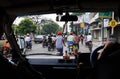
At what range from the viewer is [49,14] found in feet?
15.8

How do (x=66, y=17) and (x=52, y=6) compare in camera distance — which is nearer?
(x=52, y=6)

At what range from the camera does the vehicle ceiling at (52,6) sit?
4170 millimetres

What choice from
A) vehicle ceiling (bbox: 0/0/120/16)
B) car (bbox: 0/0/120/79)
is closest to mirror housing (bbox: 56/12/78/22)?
car (bbox: 0/0/120/79)

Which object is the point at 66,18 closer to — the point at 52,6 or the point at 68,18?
the point at 68,18

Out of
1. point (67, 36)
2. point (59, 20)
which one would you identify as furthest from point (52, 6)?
point (67, 36)

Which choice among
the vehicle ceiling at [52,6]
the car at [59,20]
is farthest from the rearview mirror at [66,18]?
the vehicle ceiling at [52,6]

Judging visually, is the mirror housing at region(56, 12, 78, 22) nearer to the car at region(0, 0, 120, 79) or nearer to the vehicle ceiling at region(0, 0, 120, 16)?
the car at region(0, 0, 120, 79)

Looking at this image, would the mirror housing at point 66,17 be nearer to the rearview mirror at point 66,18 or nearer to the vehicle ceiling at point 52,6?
the rearview mirror at point 66,18

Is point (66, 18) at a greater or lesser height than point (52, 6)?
lesser

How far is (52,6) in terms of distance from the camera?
4.35 metres

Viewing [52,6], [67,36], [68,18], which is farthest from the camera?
[67,36]

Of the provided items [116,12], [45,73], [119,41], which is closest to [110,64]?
[119,41]

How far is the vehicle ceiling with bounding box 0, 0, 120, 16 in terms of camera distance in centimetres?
417

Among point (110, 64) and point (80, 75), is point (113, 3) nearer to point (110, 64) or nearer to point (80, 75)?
point (80, 75)
